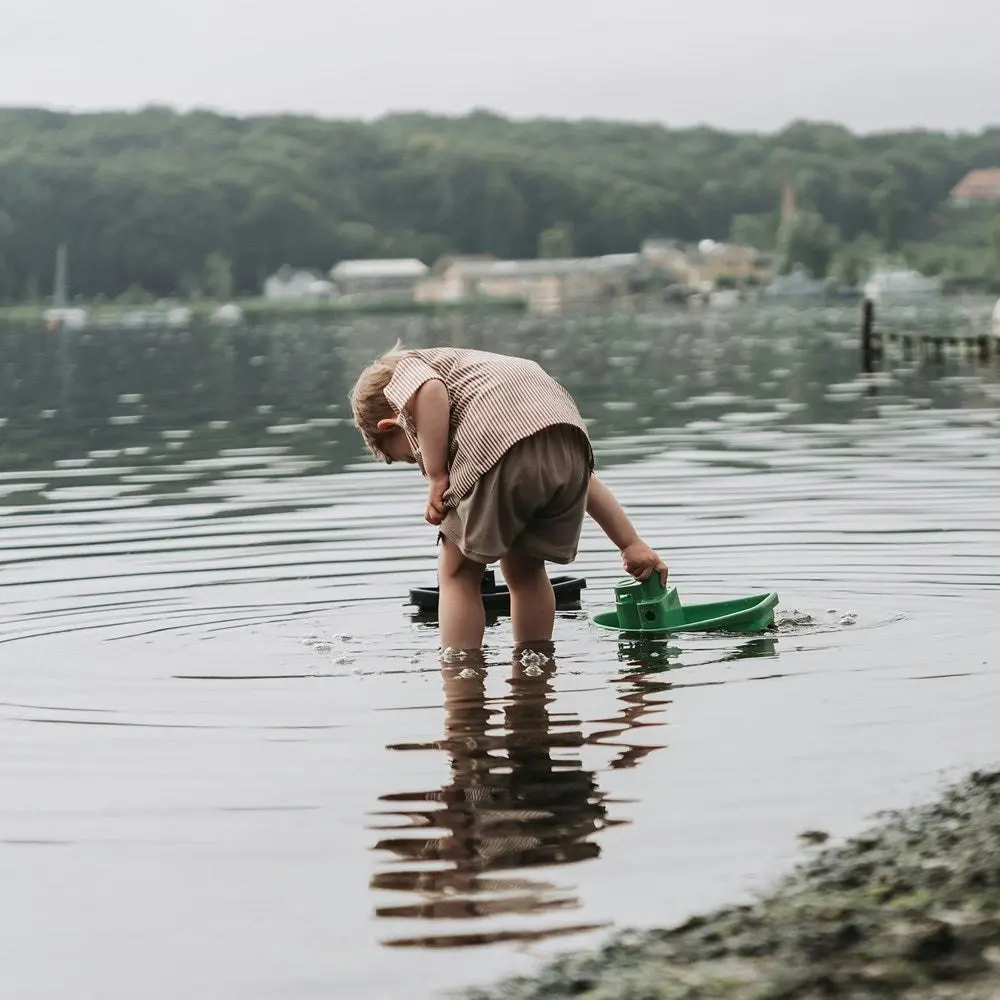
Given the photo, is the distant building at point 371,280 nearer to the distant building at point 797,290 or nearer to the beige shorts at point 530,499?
the distant building at point 797,290

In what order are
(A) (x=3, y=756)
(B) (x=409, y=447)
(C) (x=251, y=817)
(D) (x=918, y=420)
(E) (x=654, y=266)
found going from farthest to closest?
(E) (x=654, y=266)
(D) (x=918, y=420)
(B) (x=409, y=447)
(A) (x=3, y=756)
(C) (x=251, y=817)

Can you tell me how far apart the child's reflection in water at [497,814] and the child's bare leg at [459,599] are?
0.47 metres

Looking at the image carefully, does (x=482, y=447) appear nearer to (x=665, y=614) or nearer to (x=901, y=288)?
(x=665, y=614)

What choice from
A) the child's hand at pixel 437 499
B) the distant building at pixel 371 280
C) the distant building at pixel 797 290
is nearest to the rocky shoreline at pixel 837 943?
the child's hand at pixel 437 499

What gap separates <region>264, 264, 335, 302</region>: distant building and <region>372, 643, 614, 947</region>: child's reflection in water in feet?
562

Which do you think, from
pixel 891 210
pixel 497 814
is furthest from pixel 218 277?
pixel 497 814

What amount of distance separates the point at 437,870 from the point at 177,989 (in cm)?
98

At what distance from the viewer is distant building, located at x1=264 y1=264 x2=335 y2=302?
181500 millimetres

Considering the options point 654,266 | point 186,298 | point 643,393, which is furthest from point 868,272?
point 643,393

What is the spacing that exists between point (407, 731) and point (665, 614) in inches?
78.7

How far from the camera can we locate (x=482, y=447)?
23.9 ft

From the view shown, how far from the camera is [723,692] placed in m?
7.18

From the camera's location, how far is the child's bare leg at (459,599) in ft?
25.2

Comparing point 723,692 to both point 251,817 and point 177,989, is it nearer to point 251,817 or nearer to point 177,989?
point 251,817
